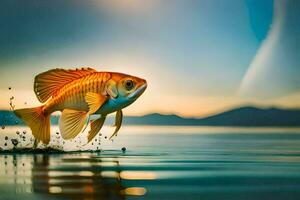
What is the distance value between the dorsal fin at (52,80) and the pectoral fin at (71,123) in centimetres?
17

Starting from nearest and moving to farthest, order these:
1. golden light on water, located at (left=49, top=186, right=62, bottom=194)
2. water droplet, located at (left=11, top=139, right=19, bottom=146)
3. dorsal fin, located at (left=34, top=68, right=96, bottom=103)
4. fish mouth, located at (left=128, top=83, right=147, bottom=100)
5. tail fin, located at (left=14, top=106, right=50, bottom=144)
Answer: golden light on water, located at (left=49, top=186, right=62, bottom=194) → fish mouth, located at (left=128, top=83, right=147, bottom=100) → tail fin, located at (left=14, top=106, right=50, bottom=144) → dorsal fin, located at (left=34, top=68, right=96, bottom=103) → water droplet, located at (left=11, top=139, right=19, bottom=146)

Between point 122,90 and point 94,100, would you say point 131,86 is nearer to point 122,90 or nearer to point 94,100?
point 122,90

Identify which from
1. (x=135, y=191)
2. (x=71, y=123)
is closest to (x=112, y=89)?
(x=71, y=123)

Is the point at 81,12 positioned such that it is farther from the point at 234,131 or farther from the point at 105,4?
the point at 234,131

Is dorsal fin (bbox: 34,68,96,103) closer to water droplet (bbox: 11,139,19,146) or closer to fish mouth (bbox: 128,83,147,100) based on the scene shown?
fish mouth (bbox: 128,83,147,100)

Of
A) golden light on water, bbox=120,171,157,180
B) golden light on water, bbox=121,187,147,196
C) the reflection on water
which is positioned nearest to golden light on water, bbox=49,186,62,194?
the reflection on water

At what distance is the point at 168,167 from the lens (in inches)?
172

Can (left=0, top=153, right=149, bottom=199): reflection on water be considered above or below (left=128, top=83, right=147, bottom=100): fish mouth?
below

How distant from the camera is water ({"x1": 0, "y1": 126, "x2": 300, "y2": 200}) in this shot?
12.1ft

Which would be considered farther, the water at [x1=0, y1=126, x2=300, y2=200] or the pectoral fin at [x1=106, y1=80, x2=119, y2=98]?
the pectoral fin at [x1=106, y1=80, x2=119, y2=98]

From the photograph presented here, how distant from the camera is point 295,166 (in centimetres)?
450

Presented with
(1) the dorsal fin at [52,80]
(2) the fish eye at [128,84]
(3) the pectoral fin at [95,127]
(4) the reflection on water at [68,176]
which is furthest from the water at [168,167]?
(2) the fish eye at [128,84]

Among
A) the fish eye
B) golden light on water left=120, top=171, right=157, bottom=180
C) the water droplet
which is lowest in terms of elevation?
golden light on water left=120, top=171, right=157, bottom=180

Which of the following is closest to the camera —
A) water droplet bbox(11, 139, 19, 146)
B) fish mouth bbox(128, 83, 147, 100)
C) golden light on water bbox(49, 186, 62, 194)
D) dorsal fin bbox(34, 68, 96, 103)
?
golden light on water bbox(49, 186, 62, 194)
